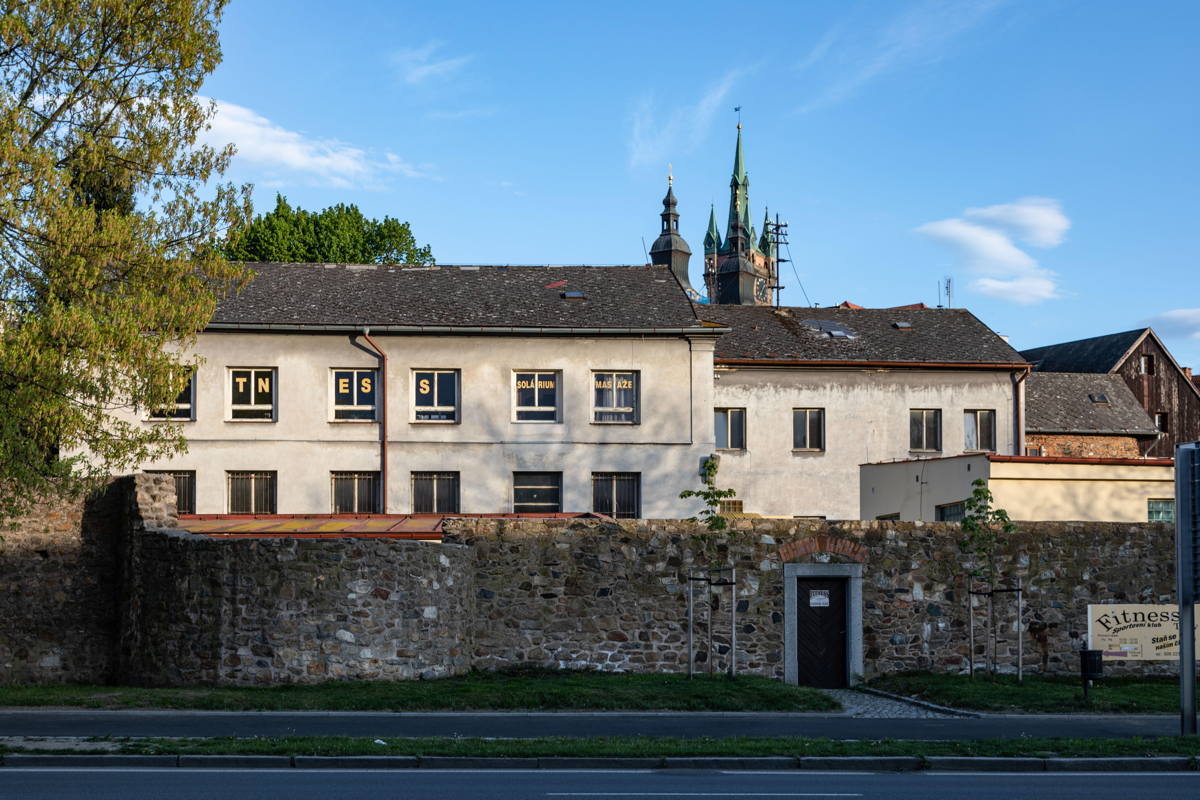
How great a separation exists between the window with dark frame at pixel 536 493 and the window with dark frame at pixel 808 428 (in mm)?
10667

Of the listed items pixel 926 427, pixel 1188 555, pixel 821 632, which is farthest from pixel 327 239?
pixel 1188 555

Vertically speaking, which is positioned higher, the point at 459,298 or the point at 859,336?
the point at 459,298

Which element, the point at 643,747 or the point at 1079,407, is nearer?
the point at 643,747

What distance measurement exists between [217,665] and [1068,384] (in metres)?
48.7

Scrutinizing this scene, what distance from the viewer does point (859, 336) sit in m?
49.7

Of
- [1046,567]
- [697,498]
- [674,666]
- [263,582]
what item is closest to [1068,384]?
[697,498]

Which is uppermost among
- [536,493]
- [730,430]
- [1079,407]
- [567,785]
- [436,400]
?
[1079,407]

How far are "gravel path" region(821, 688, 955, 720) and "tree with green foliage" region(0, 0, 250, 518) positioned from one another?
12.3 metres

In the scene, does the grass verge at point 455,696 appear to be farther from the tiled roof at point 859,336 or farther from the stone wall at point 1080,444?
the stone wall at point 1080,444

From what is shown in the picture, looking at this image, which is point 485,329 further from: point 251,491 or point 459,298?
point 251,491

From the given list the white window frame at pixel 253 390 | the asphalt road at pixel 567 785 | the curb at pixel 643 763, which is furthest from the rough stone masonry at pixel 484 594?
the white window frame at pixel 253 390

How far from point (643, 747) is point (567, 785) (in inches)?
93.3

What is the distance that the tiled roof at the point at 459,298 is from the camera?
130 feet

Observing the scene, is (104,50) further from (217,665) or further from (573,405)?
(573,405)
